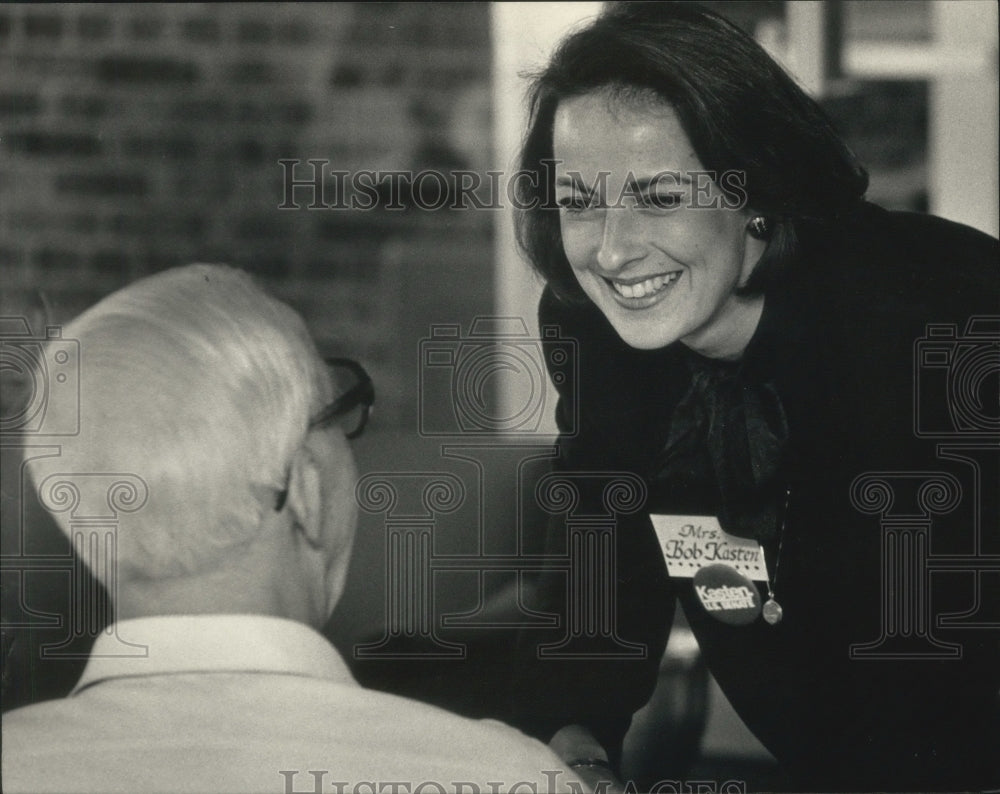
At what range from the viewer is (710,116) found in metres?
1.89

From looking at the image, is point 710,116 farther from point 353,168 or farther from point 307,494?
point 307,494

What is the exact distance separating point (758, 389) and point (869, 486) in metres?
0.22

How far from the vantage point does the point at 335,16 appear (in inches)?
83.6

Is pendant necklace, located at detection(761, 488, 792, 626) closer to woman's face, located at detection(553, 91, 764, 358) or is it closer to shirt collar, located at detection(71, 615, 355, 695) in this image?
woman's face, located at detection(553, 91, 764, 358)

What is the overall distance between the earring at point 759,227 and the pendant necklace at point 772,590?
38cm

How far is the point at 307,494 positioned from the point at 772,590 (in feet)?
2.30

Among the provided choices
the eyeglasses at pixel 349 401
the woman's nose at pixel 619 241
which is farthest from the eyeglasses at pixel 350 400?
the woman's nose at pixel 619 241

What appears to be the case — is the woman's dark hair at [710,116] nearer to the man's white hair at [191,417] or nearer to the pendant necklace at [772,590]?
the pendant necklace at [772,590]

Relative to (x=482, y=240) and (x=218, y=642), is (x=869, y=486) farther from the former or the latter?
(x=218, y=642)

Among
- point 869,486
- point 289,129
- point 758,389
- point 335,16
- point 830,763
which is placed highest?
point 335,16

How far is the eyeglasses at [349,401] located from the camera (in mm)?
1912

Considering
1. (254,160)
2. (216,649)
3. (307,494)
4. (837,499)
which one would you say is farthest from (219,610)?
(837,499)

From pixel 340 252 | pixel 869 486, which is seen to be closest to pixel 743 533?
pixel 869 486

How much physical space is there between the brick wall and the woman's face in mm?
174
